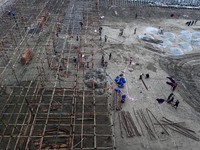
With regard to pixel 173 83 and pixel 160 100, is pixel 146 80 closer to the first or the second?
pixel 173 83

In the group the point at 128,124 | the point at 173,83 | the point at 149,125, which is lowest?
the point at 149,125

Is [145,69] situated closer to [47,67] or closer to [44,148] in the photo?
[47,67]

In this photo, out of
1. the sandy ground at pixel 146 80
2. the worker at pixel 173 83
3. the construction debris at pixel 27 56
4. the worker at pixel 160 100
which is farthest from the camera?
the construction debris at pixel 27 56

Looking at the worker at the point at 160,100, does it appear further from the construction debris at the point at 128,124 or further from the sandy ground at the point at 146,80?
the construction debris at the point at 128,124

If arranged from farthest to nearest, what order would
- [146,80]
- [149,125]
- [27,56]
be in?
[27,56] → [146,80] → [149,125]

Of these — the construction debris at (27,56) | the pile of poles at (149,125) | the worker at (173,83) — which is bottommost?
the pile of poles at (149,125)

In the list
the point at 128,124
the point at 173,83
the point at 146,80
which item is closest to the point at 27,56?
the point at 128,124

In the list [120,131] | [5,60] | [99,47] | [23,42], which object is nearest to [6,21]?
[23,42]

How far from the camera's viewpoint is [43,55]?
60.5ft

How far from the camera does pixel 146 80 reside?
16734 mm

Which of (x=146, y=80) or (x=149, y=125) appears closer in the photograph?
(x=149, y=125)

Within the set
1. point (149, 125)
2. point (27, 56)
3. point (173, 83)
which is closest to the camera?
point (149, 125)

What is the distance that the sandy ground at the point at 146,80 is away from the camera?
11977 millimetres

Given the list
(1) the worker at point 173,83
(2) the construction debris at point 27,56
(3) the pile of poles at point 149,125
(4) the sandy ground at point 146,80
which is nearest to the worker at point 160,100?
(4) the sandy ground at point 146,80
